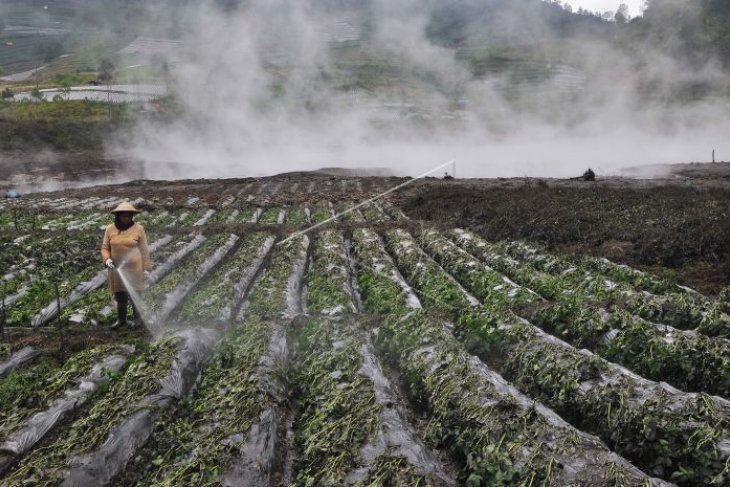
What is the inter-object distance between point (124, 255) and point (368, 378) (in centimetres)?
533

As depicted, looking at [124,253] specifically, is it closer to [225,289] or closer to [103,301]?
[103,301]

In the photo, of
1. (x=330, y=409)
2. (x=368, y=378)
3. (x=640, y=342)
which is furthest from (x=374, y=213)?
(x=330, y=409)

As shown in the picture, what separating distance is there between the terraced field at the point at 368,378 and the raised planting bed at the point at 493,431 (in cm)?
2

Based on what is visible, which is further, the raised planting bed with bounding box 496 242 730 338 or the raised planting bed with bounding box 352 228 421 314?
the raised planting bed with bounding box 352 228 421 314

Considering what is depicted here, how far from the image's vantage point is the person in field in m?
8.57

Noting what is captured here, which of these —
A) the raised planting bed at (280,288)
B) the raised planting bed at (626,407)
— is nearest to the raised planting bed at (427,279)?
the raised planting bed at (626,407)

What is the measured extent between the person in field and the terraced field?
567 millimetres

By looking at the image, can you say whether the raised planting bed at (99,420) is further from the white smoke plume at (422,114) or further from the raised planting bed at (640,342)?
the white smoke plume at (422,114)

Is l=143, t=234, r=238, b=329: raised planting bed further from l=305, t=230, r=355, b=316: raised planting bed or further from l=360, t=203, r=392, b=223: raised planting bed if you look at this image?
l=360, t=203, r=392, b=223: raised planting bed

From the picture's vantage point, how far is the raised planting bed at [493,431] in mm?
4188

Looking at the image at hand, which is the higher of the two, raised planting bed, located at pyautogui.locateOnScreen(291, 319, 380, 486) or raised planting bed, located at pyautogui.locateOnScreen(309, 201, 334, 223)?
raised planting bed, located at pyautogui.locateOnScreen(291, 319, 380, 486)

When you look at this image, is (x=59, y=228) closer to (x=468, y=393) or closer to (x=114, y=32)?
(x=468, y=393)

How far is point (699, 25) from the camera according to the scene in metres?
68.2

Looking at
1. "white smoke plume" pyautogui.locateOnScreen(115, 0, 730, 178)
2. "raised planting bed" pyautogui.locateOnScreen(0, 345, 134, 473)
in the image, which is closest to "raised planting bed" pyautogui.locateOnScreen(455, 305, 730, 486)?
"raised planting bed" pyautogui.locateOnScreen(0, 345, 134, 473)
